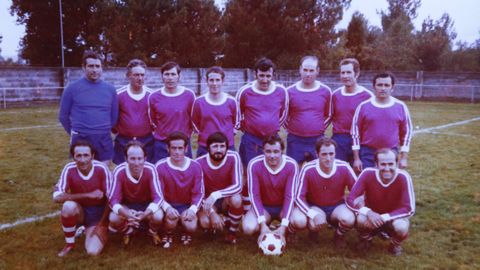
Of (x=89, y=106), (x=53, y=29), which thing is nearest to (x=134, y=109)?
(x=89, y=106)

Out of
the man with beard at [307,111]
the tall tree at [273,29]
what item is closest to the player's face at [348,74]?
the man with beard at [307,111]

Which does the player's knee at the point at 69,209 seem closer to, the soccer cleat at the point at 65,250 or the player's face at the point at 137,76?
the soccer cleat at the point at 65,250

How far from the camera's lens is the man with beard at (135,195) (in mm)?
4191

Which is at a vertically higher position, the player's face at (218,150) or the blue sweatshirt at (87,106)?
the blue sweatshirt at (87,106)

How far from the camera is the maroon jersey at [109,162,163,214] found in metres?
4.27

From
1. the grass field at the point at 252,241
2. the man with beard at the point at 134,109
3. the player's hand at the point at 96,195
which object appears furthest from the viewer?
the man with beard at the point at 134,109

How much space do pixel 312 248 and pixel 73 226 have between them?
218cm

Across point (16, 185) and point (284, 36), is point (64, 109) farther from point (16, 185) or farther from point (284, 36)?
point (284, 36)

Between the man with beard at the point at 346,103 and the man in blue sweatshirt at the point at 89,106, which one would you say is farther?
the man with beard at the point at 346,103

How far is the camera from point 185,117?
498cm

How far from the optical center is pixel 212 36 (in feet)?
93.9

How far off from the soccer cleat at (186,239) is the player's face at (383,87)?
2335mm

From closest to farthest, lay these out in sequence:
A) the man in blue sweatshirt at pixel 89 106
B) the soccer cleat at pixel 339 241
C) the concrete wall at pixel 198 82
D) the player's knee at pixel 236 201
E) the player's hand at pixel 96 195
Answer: the player's hand at pixel 96 195
the soccer cleat at pixel 339 241
the player's knee at pixel 236 201
the man in blue sweatshirt at pixel 89 106
the concrete wall at pixel 198 82

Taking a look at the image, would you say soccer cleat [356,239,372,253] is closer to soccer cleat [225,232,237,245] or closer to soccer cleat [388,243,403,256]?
soccer cleat [388,243,403,256]
